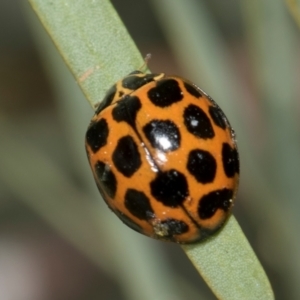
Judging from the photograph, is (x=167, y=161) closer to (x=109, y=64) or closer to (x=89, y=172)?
(x=109, y=64)

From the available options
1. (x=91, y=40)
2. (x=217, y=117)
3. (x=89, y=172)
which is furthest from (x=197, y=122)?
(x=89, y=172)

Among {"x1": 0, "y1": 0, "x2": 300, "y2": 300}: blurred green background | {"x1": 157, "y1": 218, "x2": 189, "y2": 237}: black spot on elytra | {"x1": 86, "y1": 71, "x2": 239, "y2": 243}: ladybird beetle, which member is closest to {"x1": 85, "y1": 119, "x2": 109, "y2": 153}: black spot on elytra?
{"x1": 86, "y1": 71, "x2": 239, "y2": 243}: ladybird beetle

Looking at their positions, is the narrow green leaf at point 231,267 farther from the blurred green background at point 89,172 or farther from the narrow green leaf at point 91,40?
the blurred green background at point 89,172

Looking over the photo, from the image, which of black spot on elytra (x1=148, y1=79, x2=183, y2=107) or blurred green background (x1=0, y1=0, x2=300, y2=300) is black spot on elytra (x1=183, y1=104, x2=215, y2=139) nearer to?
black spot on elytra (x1=148, y1=79, x2=183, y2=107)

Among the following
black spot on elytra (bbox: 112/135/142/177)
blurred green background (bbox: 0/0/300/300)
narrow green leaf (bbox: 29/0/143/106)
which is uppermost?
narrow green leaf (bbox: 29/0/143/106)

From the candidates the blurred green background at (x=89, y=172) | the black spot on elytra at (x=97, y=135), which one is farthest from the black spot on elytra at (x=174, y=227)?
the blurred green background at (x=89, y=172)

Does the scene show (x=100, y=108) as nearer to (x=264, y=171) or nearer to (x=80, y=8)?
(x=80, y=8)
